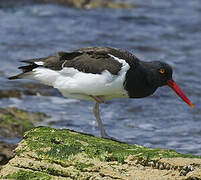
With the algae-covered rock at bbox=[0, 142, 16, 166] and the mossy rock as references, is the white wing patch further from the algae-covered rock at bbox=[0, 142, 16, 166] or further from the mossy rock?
the mossy rock

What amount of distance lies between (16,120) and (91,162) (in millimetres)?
3287

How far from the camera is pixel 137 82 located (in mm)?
6086

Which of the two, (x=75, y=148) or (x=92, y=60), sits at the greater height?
(x=92, y=60)

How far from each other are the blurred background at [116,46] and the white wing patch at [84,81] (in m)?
1.17

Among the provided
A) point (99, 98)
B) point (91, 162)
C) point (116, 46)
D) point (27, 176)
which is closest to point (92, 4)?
point (116, 46)

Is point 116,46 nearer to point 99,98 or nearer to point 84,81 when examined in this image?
point 99,98

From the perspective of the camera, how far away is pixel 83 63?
6.09 meters

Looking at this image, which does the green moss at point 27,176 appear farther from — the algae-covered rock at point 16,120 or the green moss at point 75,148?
the algae-covered rock at point 16,120

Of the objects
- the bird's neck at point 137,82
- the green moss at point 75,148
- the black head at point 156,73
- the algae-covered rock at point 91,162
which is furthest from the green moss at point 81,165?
the black head at point 156,73

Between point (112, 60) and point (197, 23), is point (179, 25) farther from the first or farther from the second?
point (112, 60)

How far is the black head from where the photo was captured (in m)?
6.17

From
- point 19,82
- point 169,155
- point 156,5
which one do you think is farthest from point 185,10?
point 169,155

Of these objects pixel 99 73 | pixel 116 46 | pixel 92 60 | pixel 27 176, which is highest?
pixel 92 60

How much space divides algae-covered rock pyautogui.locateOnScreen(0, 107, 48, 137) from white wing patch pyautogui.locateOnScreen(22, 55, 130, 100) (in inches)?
51.2
